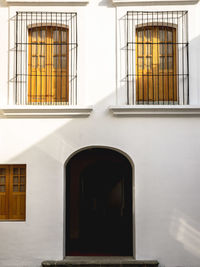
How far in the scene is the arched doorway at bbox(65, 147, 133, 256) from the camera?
1077cm

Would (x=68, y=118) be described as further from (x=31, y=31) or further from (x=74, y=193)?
(x=74, y=193)

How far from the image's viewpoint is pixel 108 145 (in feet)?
26.3

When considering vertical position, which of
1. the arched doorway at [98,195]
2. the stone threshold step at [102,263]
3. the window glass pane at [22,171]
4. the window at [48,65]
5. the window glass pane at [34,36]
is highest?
the window glass pane at [34,36]

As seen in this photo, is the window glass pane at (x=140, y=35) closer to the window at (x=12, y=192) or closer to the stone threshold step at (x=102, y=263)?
the window at (x=12, y=192)

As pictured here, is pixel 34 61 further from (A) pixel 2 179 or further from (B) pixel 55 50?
(A) pixel 2 179

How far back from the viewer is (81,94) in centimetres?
812

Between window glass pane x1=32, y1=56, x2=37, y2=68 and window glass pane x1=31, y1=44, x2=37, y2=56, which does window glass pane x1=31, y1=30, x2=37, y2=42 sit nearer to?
window glass pane x1=31, y1=44, x2=37, y2=56

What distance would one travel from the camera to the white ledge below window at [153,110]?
788 cm

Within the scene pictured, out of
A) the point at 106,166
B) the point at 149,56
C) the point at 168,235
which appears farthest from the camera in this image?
the point at 106,166

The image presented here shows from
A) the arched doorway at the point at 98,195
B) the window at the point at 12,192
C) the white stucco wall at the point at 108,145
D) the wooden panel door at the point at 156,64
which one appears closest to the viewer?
the white stucco wall at the point at 108,145

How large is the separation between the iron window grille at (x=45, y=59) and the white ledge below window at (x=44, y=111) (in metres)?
0.27

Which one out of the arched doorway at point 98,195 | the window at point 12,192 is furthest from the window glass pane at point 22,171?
the arched doorway at point 98,195

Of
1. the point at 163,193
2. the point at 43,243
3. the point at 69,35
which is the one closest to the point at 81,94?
the point at 69,35

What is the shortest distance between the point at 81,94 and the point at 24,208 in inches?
116
